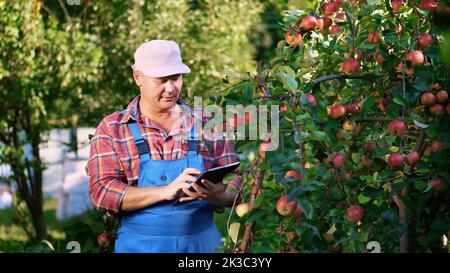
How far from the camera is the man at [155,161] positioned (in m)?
3.05

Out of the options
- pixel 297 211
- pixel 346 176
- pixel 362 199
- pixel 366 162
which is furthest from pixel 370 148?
pixel 297 211

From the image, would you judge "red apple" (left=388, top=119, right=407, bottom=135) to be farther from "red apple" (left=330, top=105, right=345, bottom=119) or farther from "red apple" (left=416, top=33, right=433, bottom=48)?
"red apple" (left=416, top=33, right=433, bottom=48)

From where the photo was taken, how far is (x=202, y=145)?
3.12 metres

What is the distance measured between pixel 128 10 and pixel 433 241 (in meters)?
4.29

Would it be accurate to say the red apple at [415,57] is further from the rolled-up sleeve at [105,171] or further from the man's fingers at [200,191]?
the rolled-up sleeve at [105,171]

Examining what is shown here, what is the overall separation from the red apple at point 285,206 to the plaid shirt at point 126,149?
73 centimetres

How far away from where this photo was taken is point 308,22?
2.97 metres

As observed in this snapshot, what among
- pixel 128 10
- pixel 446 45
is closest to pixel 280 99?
pixel 446 45

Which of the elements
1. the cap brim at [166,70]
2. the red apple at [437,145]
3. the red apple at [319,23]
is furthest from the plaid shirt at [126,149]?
the red apple at [437,145]

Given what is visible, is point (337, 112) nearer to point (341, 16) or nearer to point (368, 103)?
point (368, 103)

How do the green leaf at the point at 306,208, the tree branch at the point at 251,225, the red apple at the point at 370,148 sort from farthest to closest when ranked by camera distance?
the red apple at the point at 370,148 → the tree branch at the point at 251,225 → the green leaf at the point at 306,208

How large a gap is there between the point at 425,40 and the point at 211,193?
87 cm

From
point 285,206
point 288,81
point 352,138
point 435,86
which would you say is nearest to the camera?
point 285,206
